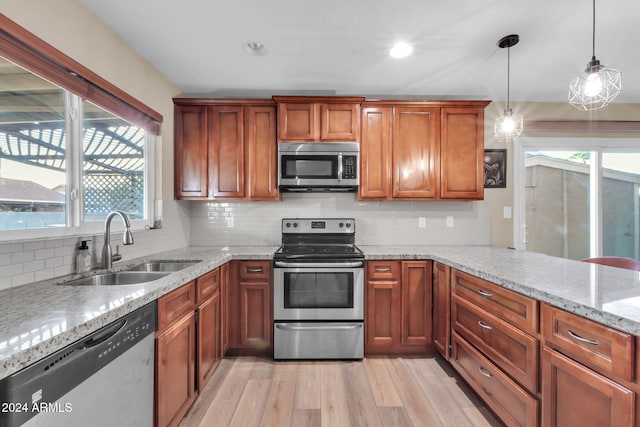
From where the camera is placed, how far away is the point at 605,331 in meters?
0.97

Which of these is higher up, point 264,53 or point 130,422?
point 264,53

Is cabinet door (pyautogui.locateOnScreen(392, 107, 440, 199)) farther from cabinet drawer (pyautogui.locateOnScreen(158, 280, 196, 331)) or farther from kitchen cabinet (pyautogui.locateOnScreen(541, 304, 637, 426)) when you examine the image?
cabinet drawer (pyautogui.locateOnScreen(158, 280, 196, 331))

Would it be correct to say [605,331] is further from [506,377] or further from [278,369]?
[278,369]

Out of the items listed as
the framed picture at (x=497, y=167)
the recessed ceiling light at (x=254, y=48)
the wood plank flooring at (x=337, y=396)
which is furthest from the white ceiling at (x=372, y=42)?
the wood plank flooring at (x=337, y=396)

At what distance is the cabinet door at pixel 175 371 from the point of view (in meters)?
1.33

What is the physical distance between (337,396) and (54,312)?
5.36 ft

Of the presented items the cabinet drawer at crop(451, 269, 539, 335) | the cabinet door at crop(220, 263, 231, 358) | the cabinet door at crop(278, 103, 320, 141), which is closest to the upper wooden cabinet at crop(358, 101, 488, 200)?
the cabinet door at crop(278, 103, 320, 141)

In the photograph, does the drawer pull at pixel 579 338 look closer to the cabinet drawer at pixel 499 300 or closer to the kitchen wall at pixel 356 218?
the cabinet drawer at pixel 499 300

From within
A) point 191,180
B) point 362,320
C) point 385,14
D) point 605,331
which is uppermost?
point 385,14

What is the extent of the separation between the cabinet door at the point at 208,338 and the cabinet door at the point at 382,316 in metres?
1.22

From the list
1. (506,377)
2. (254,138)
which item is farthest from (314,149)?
(506,377)

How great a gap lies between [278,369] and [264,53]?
8.07ft

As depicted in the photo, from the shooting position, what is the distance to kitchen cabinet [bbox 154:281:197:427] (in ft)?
4.37

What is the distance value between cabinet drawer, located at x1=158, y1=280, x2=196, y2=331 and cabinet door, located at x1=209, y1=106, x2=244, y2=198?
1.21m
